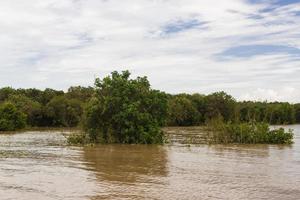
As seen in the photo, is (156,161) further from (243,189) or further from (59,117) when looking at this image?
(59,117)

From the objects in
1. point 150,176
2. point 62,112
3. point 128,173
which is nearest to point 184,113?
point 62,112

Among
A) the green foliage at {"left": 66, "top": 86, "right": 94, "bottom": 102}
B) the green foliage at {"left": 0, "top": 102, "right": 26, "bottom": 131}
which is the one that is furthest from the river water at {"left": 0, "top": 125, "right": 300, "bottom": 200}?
the green foliage at {"left": 66, "top": 86, "right": 94, "bottom": 102}

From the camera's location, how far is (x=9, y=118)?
208 feet

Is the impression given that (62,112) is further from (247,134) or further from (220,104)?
(247,134)

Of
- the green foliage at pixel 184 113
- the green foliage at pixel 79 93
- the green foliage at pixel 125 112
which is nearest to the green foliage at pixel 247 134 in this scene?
the green foliage at pixel 125 112

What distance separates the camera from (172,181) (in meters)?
17.7

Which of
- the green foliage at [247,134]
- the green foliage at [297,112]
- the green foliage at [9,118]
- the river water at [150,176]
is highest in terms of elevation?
the green foliage at [297,112]

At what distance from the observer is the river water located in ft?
49.5

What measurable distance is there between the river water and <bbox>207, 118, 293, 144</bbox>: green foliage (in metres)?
8.66

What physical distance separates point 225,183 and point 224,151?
13958 millimetres

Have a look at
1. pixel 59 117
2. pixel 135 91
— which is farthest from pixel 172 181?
pixel 59 117

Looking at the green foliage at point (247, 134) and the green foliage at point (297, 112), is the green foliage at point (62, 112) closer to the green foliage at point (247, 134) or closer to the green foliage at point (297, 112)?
the green foliage at point (247, 134)

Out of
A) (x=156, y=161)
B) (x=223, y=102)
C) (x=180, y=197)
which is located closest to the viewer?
(x=180, y=197)

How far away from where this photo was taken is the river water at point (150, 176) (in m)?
15.1
